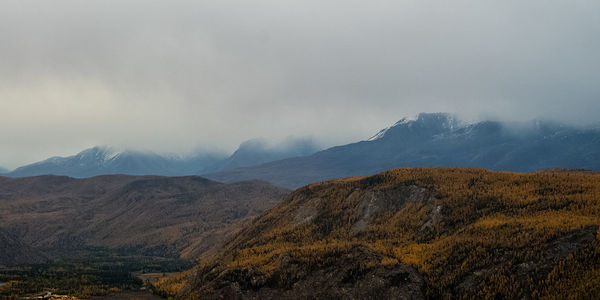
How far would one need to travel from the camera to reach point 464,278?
3234 cm

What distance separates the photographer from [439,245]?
39438mm

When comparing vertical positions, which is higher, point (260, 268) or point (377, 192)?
point (377, 192)

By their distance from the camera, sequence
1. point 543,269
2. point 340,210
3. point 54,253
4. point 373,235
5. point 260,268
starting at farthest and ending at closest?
1. point 54,253
2. point 340,210
3. point 373,235
4. point 260,268
5. point 543,269

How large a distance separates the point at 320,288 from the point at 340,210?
24.9 meters

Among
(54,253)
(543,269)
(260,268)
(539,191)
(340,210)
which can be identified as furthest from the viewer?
(54,253)

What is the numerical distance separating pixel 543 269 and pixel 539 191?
19.3 meters

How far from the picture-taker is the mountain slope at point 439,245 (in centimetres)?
2989

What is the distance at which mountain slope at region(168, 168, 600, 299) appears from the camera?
29.9 meters

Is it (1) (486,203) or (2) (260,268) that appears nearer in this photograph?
(2) (260,268)

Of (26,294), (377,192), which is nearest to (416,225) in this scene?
(377,192)

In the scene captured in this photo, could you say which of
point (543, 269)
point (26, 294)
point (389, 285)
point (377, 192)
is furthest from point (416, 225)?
point (26, 294)

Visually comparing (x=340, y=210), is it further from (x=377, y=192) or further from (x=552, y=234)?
(x=552, y=234)

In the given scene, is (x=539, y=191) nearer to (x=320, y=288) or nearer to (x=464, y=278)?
(x=464, y=278)

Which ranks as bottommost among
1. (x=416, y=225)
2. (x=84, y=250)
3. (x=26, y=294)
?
(x=84, y=250)
